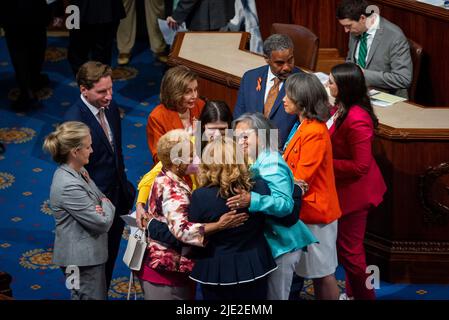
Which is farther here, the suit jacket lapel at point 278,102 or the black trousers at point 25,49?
the black trousers at point 25,49

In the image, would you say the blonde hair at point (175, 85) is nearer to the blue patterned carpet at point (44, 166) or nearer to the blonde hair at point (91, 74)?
the blonde hair at point (91, 74)

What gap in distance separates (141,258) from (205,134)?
88 centimetres

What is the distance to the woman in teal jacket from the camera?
4.47m

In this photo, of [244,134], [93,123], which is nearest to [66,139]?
[93,123]

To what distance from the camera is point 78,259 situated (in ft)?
16.0

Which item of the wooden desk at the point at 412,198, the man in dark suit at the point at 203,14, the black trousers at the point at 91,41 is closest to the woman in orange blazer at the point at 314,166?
the wooden desk at the point at 412,198

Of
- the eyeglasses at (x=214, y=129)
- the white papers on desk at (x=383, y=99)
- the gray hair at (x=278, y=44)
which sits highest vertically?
the gray hair at (x=278, y=44)

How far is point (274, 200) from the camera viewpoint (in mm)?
4457

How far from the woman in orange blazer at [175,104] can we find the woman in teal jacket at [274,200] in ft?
1.97

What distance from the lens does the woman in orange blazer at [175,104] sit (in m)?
5.38

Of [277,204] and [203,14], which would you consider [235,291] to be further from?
[203,14]

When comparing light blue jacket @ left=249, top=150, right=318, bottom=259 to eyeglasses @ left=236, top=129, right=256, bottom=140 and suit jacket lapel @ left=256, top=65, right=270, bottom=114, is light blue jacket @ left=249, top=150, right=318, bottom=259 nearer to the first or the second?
eyeglasses @ left=236, top=129, right=256, bottom=140

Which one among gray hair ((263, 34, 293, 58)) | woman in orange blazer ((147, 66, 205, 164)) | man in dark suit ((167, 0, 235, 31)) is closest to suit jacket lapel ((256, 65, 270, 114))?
gray hair ((263, 34, 293, 58))
